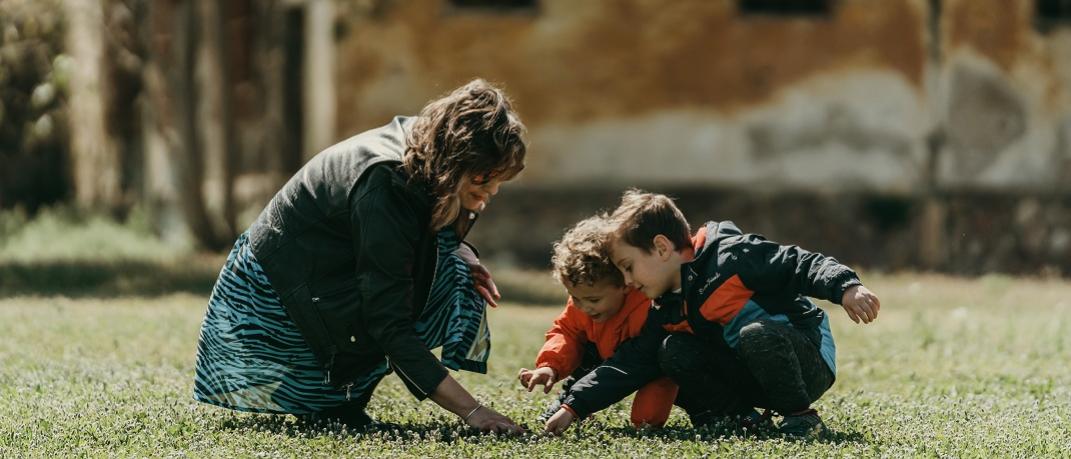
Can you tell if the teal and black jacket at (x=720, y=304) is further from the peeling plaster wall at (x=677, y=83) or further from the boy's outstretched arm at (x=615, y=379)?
the peeling plaster wall at (x=677, y=83)

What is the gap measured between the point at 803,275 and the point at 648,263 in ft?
1.86

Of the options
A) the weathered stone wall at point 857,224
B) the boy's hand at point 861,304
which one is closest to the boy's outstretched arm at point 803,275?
the boy's hand at point 861,304

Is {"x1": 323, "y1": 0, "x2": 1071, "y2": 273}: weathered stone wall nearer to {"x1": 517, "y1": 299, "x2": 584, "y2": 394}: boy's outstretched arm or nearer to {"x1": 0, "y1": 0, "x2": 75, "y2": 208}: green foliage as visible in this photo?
{"x1": 0, "y1": 0, "x2": 75, "y2": 208}: green foliage

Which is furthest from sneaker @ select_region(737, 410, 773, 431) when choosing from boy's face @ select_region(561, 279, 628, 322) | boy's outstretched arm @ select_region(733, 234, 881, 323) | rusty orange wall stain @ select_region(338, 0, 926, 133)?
rusty orange wall stain @ select_region(338, 0, 926, 133)

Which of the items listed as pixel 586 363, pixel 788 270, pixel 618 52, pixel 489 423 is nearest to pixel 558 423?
pixel 489 423

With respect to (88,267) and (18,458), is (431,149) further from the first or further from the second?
(88,267)

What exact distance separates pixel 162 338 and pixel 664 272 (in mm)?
3903

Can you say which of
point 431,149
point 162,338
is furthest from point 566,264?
point 162,338

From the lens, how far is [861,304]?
5020 mm

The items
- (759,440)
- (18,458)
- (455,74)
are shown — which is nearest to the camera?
(18,458)

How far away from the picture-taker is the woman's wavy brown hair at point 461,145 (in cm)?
503

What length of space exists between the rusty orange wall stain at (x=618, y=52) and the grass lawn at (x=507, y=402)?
15.7 ft

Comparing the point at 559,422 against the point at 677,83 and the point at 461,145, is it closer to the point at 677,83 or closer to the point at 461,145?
the point at 461,145

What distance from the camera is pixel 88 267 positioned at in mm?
12602
